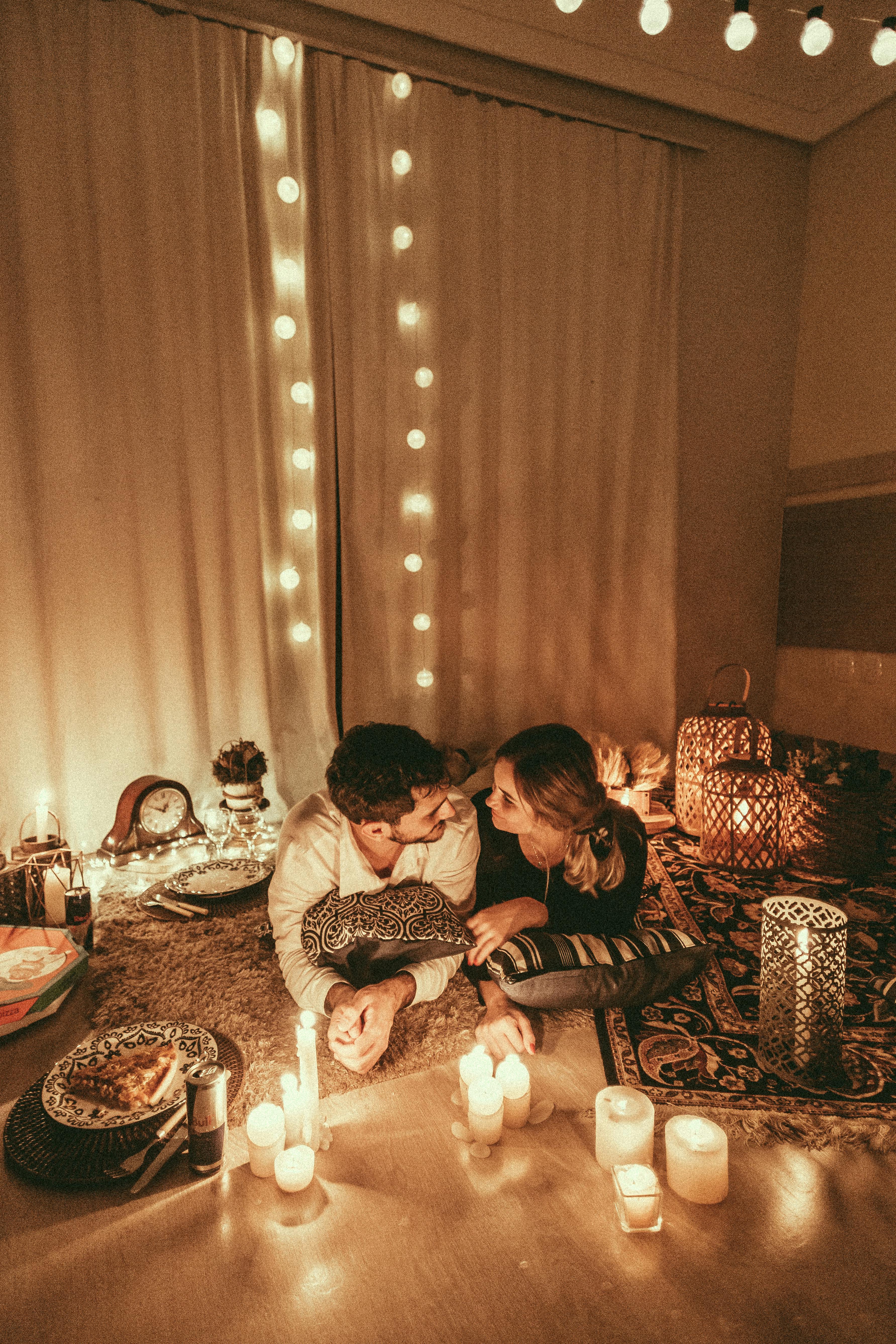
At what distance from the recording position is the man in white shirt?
130 cm

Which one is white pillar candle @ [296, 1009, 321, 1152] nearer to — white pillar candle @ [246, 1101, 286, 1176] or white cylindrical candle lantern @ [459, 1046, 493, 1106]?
white pillar candle @ [246, 1101, 286, 1176]

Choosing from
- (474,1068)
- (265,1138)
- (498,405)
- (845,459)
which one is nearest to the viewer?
(265,1138)

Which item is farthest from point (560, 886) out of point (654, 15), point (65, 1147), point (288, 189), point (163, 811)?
point (288, 189)

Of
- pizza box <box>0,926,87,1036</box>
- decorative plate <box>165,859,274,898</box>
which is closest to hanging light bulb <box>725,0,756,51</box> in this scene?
decorative plate <box>165,859,274,898</box>

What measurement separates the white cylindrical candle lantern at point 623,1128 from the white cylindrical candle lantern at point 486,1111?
0.15 meters

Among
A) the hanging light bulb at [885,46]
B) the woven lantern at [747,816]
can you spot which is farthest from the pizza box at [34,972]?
the hanging light bulb at [885,46]

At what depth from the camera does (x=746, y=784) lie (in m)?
2.17

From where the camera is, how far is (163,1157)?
1.06 metres

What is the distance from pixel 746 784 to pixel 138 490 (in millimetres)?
2227

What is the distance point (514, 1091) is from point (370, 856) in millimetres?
539

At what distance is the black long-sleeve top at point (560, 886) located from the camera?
1.66 metres

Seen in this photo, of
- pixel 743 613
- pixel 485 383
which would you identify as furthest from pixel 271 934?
pixel 743 613

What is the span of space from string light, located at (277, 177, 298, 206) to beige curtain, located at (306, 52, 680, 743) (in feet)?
0.28

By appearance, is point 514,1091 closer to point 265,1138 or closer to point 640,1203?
point 640,1203
